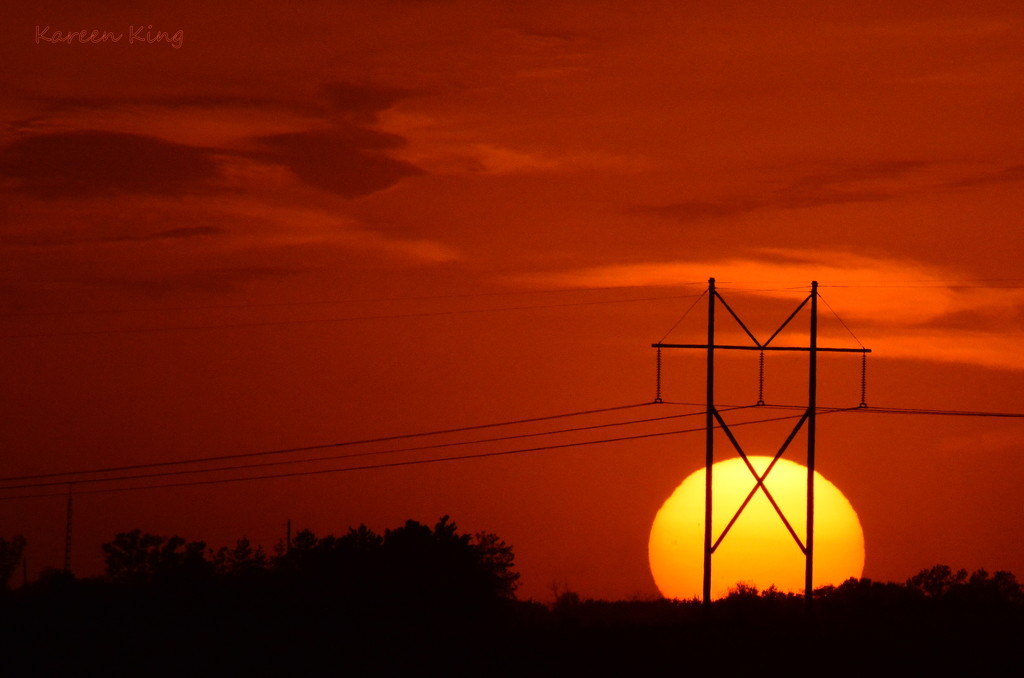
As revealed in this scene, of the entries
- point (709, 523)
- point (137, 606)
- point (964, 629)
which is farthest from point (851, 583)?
point (137, 606)

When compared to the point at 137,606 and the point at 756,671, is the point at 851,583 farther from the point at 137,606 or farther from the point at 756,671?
the point at 137,606

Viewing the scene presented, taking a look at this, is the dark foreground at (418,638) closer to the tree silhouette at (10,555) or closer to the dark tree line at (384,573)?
the dark tree line at (384,573)

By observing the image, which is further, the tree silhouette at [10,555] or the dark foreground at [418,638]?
the tree silhouette at [10,555]

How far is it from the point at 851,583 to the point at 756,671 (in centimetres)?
3664

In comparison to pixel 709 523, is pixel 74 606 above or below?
below

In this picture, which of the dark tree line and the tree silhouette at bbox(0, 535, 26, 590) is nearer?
the dark tree line

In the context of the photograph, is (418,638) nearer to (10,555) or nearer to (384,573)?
(384,573)

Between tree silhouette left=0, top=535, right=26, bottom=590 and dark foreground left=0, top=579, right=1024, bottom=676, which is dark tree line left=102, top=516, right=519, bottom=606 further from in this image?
tree silhouette left=0, top=535, right=26, bottom=590

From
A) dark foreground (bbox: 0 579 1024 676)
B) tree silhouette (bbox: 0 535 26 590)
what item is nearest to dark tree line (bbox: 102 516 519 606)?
dark foreground (bbox: 0 579 1024 676)

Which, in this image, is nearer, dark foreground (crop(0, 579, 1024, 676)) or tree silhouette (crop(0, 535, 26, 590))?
dark foreground (crop(0, 579, 1024, 676))

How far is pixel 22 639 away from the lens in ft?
162

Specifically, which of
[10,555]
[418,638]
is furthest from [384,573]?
[10,555]

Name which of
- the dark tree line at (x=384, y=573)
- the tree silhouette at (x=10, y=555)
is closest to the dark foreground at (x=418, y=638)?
the dark tree line at (x=384, y=573)

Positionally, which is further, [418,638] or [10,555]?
[10,555]
